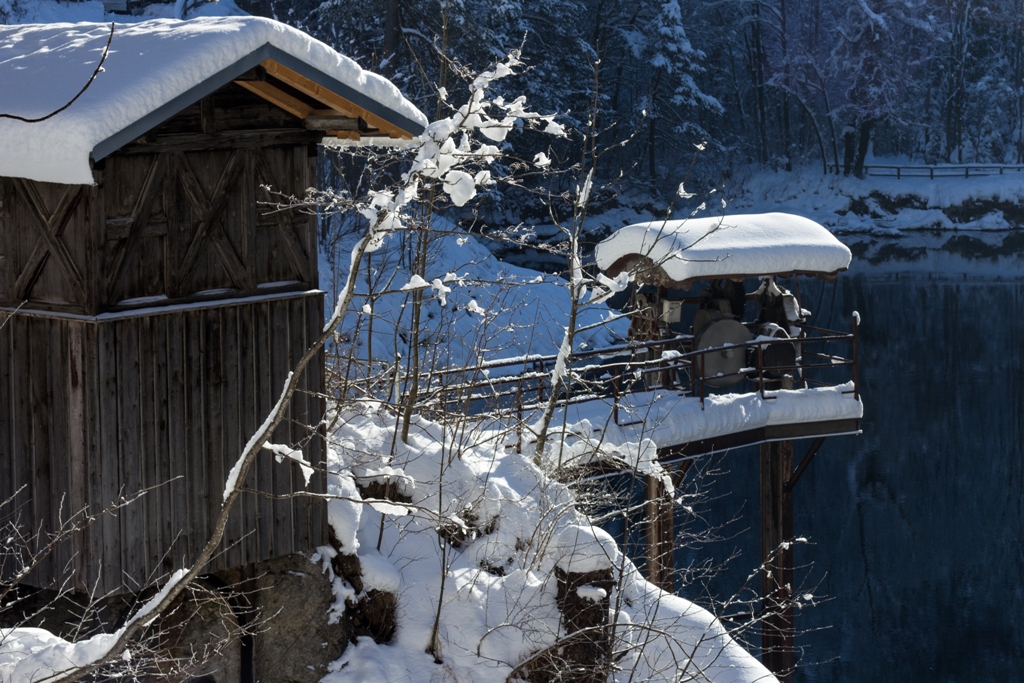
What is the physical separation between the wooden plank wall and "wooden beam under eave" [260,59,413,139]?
1382 mm

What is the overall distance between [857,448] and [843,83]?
1524 inches

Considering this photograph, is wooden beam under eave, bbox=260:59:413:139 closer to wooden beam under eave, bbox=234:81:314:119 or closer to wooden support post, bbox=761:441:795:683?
wooden beam under eave, bbox=234:81:314:119

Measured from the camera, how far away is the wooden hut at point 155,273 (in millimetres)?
7828

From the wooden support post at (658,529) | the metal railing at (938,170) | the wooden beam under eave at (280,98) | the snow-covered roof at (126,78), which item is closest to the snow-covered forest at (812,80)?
the metal railing at (938,170)

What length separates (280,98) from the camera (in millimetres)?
8742

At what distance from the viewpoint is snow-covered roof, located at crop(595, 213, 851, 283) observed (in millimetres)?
15500

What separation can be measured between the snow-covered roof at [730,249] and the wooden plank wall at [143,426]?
750cm

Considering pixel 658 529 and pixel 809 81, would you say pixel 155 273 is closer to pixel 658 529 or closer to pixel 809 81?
pixel 658 529

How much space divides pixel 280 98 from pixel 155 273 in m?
1.50

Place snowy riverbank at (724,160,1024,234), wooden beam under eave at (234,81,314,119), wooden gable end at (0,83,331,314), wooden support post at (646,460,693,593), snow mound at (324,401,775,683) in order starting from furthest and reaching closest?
1. snowy riverbank at (724,160,1024,234)
2. wooden support post at (646,460,693,593)
3. snow mound at (324,401,775,683)
4. wooden beam under eave at (234,81,314,119)
5. wooden gable end at (0,83,331,314)

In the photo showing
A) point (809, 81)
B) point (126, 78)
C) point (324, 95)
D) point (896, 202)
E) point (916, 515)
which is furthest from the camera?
point (809, 81)

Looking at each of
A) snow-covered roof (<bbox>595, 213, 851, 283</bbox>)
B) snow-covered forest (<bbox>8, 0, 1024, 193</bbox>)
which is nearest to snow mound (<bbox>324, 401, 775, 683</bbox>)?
snow-covered roof (<bbox>595, 213, 851, 283</bbox>)

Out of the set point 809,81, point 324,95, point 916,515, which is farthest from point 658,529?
point 809,81

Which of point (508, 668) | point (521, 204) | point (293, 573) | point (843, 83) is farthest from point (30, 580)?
point (843, 83)
